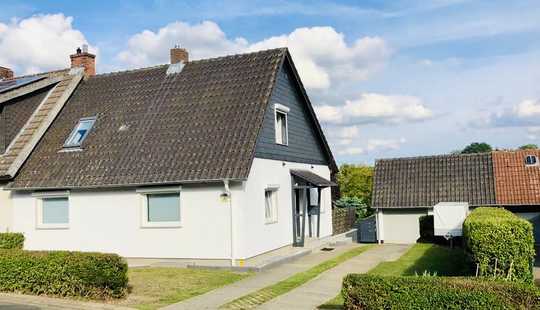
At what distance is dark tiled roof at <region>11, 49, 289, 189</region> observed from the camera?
16719mm

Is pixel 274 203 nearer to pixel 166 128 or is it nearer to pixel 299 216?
pixel 299 216

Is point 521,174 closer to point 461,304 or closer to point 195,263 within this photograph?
point 195,263

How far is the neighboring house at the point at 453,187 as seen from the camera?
2620 centimetres

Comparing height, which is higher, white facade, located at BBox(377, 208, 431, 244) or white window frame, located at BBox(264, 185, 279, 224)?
white window frame, located at BBox(264, 185, 279, 224)

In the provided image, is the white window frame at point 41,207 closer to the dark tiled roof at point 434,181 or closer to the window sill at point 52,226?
the window sill at point 52,226

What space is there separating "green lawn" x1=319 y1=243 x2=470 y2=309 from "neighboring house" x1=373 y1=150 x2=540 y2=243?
6.31 metres

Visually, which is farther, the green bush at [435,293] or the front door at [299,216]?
the front door at [299,216]

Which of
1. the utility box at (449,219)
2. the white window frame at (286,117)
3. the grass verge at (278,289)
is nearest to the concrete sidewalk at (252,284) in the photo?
the grass verge at (278,289)

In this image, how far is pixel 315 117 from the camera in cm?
2384

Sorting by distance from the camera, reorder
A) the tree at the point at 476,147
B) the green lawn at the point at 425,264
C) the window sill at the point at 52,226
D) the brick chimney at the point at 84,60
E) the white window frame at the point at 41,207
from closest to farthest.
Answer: the green lawn at the point at 425,264 → the white window frame at the point at 41,207 → the window sill at the point at 52,226 → the brick chimney at the point at 84,60 → the tree at the point at 476,147

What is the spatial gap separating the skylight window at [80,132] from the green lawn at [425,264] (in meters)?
11.2

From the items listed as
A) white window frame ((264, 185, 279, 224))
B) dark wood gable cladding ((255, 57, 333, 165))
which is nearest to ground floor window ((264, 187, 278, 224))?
white window frame ((264, 185, 279, 224))

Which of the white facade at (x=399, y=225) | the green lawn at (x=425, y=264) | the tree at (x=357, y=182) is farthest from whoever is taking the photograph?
the tree at (x=357, y=182)

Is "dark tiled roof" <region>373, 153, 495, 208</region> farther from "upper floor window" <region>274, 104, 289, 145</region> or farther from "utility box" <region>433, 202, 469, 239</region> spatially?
"upper floor window" <region>274, 104, 289, 145</region>
